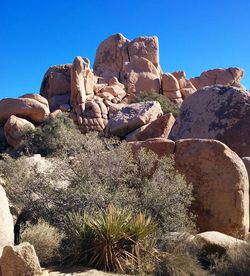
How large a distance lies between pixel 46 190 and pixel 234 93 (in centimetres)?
761

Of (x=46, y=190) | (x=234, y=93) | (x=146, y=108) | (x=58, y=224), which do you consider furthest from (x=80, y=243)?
(x=146, y=108)

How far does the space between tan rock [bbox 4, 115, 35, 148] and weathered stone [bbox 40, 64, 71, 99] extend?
741cm

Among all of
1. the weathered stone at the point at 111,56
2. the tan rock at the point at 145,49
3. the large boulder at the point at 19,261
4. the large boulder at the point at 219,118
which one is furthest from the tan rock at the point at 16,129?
the large boulder at the point at 19,261

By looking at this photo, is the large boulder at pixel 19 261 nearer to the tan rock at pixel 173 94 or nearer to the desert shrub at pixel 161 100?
the desert shrub at pixel 161 100

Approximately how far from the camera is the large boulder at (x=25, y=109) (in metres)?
30.6

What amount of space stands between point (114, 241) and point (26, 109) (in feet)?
80.6

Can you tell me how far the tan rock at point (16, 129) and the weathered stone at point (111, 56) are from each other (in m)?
18.4

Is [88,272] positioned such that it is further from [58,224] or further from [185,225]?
[185,225]

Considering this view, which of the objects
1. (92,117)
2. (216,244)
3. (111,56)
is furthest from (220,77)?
(216,244)

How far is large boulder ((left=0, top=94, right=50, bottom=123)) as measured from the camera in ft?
100

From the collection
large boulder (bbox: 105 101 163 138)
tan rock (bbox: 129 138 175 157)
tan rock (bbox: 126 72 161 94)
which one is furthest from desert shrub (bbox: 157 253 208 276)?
tan rock (bbox: 126 72 161 94)

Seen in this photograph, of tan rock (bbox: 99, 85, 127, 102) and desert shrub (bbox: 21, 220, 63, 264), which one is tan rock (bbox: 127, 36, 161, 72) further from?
desert shrub (bbox: 21, 220, 63, 264)

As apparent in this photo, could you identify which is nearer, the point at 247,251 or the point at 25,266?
the point at 25,266

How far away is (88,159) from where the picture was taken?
9.48 metres
